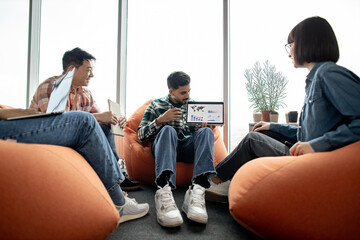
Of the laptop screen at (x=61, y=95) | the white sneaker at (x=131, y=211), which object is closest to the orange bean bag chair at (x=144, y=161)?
the white sneaker at (x=131, y=211)

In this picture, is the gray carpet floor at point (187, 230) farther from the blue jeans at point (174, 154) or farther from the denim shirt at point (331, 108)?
the denim shirt at point (331, 108)

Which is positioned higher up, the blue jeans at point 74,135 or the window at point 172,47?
the window at point 172,47

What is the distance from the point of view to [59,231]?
67 centimetres

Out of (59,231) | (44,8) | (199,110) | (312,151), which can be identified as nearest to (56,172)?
(59,231)

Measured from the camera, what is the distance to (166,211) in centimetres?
107

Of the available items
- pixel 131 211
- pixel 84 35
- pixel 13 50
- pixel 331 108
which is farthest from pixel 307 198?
pixel 13 50

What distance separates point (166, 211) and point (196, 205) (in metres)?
0.15

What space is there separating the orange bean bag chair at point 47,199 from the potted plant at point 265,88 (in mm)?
2111

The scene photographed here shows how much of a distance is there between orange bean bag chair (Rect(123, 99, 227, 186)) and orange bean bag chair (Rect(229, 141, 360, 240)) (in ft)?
2.61

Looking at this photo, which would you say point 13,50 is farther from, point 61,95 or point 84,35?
point 61,95

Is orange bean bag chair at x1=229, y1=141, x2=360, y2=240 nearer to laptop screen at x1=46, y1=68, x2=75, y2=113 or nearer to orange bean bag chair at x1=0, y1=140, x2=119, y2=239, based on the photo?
orange bean bag chair at x1=0, y1=140, x2=119, y2=239

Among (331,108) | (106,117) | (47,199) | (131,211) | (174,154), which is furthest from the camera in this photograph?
(106,117)

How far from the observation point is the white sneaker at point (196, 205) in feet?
3.45

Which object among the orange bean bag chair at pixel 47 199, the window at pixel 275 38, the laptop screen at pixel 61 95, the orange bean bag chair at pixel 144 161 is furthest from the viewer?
the window at pixel 275 38
